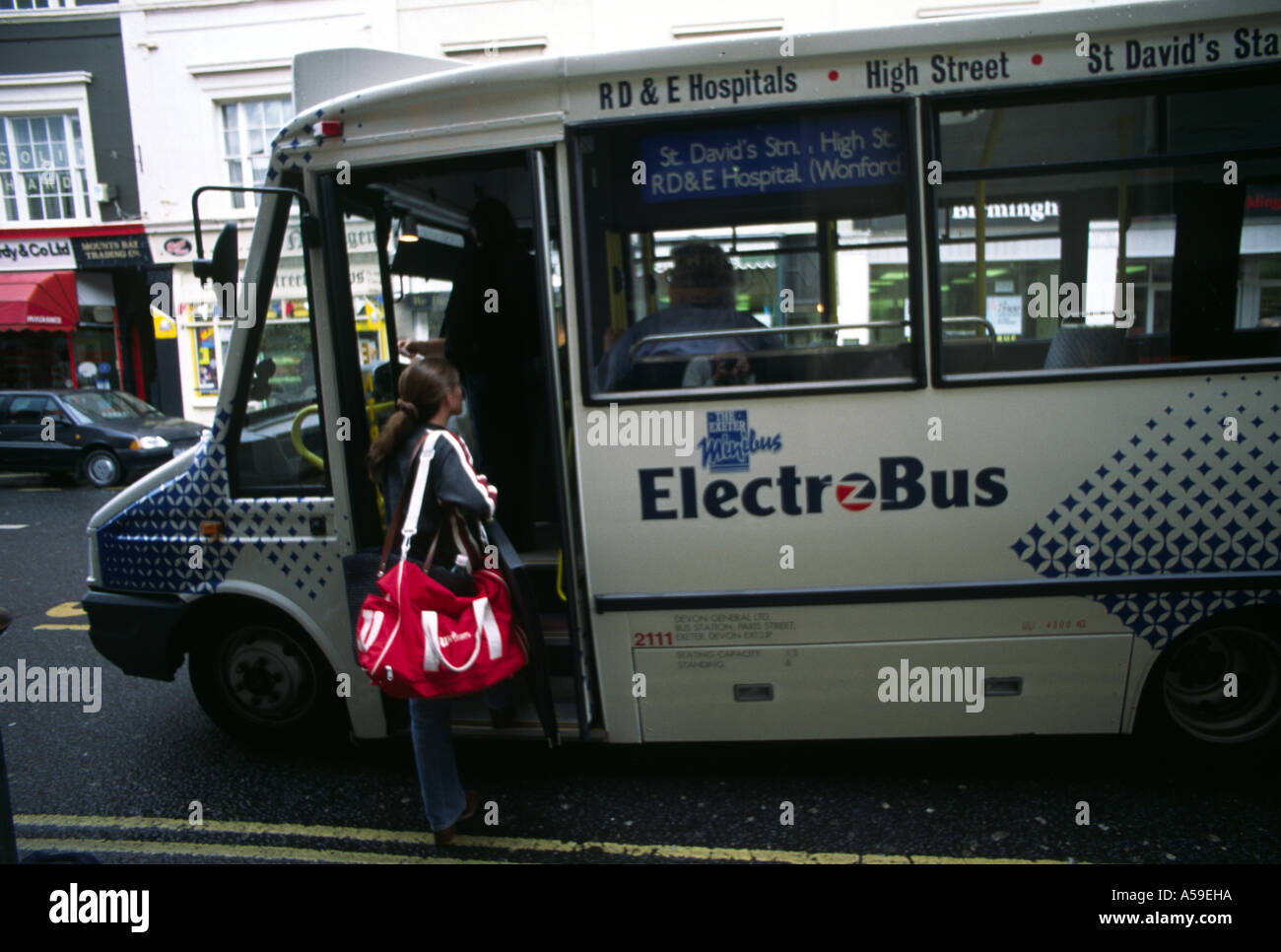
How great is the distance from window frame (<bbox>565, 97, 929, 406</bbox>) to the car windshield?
41.8 ft

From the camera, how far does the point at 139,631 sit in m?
3.86

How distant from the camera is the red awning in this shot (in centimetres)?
1728

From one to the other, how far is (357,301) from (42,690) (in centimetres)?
332

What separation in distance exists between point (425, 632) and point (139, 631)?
1737 mm

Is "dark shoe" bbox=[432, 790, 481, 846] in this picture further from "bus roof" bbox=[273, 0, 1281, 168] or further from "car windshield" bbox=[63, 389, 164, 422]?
"car windshield" bbox=[63, 389, 164, 422]

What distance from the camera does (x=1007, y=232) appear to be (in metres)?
3.38

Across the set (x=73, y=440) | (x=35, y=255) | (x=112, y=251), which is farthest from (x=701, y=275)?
(x=35, y=255)

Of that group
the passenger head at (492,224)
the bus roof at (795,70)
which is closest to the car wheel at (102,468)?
the passenger head at (492,224)

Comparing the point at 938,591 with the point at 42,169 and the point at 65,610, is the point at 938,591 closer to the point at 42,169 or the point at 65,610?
the point at 65,610

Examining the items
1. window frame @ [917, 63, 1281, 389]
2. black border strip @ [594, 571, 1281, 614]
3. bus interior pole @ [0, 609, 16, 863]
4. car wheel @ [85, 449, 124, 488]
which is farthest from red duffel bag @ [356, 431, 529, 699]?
car wheel @ [85, 449, 124, 488]
